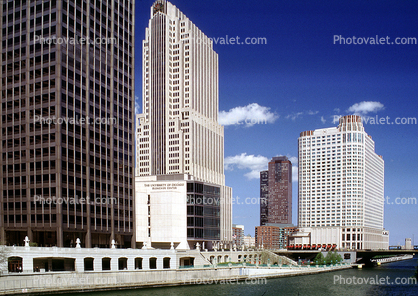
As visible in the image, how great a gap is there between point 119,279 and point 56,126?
43.6 m

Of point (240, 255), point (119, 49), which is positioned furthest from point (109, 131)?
point (240, 255)

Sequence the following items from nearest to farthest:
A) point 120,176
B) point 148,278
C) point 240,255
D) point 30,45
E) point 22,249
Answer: point 22,249 → point 148,278 → point 30,45 → point 120,176 → point 240,255

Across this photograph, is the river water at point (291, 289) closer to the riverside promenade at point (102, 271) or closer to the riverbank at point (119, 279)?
the riverbank at point (119, 279)

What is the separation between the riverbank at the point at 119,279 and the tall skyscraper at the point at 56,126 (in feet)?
82.7

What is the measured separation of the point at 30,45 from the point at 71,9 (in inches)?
567

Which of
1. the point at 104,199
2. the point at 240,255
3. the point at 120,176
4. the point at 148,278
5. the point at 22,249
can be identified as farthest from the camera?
the point at 240,255

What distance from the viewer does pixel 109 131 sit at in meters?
147

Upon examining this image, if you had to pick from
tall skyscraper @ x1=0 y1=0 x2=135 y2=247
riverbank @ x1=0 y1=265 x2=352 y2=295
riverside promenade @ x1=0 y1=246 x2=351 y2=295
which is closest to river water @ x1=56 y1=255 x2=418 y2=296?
riverbank @ x1=0 y1=265 x2=352 y2=295

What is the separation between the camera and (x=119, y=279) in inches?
4001

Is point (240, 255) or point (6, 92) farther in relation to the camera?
point (240, 255)

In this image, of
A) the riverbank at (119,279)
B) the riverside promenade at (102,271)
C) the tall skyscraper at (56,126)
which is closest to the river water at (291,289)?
the riverbank at (119,279)

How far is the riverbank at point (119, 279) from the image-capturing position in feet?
277

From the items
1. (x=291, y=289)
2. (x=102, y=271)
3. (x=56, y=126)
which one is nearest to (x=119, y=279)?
(x=102, y=271)

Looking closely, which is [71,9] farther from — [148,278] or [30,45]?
Result: [148,278]
